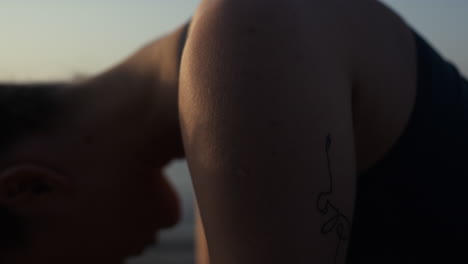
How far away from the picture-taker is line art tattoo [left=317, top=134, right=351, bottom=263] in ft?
2.62

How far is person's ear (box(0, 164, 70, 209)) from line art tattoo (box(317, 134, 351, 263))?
0.87 meters

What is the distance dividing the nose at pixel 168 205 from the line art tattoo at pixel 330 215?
2.78 feet

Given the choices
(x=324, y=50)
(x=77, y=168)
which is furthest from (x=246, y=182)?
(x=77, y=168)

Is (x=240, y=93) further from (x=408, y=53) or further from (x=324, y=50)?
(x=408, y=53)

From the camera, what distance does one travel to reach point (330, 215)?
0.81m

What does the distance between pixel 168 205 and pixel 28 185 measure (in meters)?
0.46

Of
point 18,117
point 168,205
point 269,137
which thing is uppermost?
point 18,117

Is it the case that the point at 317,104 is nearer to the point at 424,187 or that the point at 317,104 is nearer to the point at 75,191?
the point at 424,187

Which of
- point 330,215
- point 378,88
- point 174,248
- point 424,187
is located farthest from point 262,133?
point 174,248

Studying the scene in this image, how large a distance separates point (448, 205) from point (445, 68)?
32 centimetres

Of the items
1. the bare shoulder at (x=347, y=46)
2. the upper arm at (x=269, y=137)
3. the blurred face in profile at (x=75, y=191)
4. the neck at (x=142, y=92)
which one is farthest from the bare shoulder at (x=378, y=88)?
the blurred face in profile at (x=75, y=191)

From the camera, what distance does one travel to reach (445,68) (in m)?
1.12

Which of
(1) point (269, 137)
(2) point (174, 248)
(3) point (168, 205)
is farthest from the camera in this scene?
(2) point (174, 248)

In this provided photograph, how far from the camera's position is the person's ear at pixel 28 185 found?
1354mm
